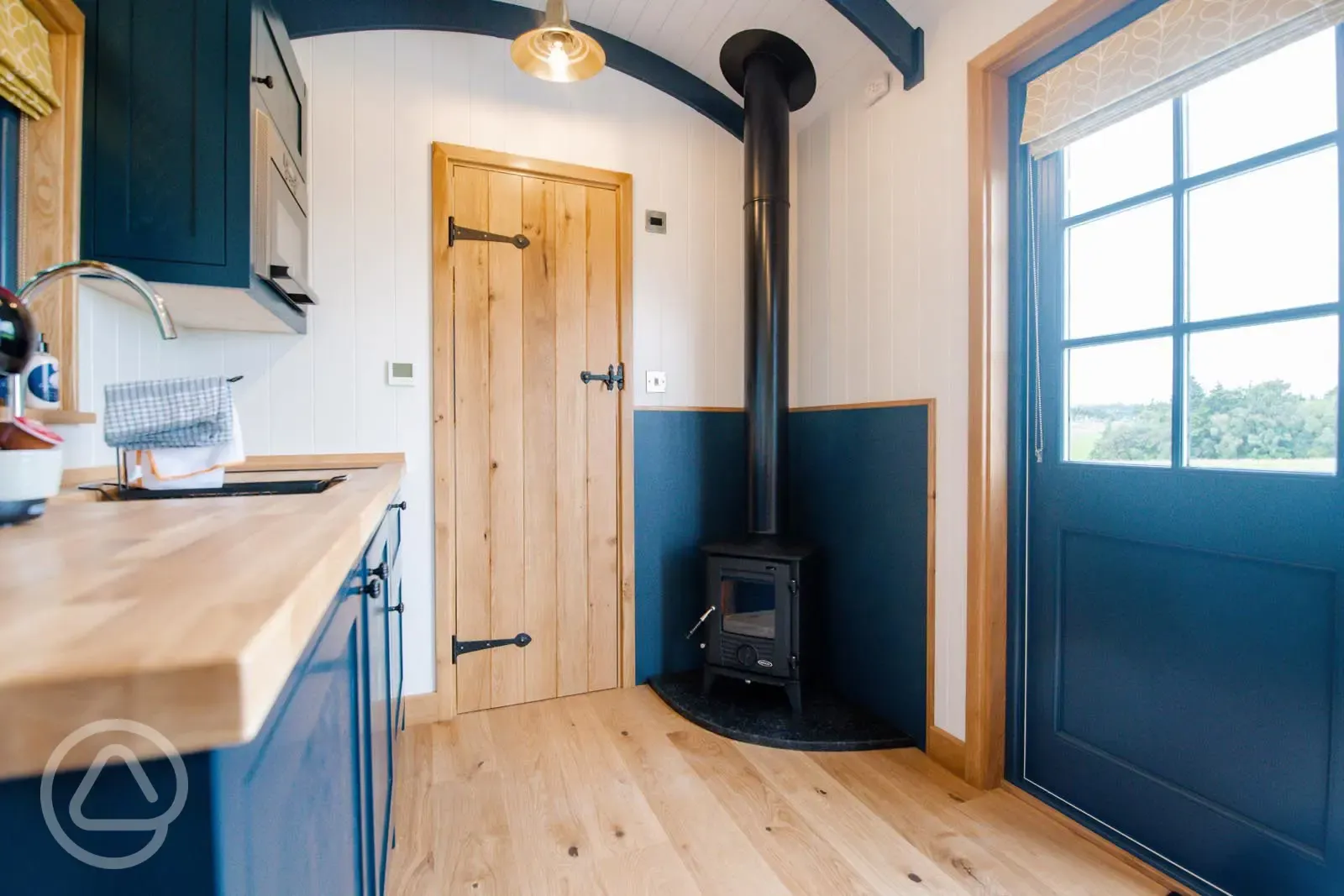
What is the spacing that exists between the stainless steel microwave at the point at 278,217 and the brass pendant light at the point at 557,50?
76cm

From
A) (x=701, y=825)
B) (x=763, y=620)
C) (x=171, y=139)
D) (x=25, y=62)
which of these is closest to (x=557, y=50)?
(x=171, y=139)

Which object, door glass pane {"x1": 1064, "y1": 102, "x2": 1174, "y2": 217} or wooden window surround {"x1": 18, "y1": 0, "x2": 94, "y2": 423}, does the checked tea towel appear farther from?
door glass pane {"x1": 1064, "y1": 102, "x2": 1174, "y2": 217}

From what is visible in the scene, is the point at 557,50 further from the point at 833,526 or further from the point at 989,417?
the point at 833,526

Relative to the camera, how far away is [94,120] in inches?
51.1

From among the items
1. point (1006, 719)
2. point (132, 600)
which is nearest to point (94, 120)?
point (132, 600)

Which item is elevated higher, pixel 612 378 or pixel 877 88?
pixel 877 88

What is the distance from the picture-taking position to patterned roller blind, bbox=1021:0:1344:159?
124 cm

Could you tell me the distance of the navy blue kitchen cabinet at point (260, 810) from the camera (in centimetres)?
30

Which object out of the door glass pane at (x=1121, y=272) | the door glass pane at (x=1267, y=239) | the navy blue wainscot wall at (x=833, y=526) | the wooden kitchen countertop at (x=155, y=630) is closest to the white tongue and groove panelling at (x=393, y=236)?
the navy blue wainscot wall at (x=833, y=526)

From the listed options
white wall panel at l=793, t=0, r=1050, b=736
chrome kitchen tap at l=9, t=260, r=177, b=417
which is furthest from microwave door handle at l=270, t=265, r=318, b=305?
white wall panel at l=793, t=0, r=1050, b=736

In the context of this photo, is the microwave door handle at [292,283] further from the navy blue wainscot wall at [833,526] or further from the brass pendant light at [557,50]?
the navy blue wainscot wall at [833,526]

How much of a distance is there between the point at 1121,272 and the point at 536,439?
1.92 metres

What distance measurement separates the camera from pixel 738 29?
2.38 meters

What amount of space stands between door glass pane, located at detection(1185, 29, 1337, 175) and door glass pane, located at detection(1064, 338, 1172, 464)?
43 cm
